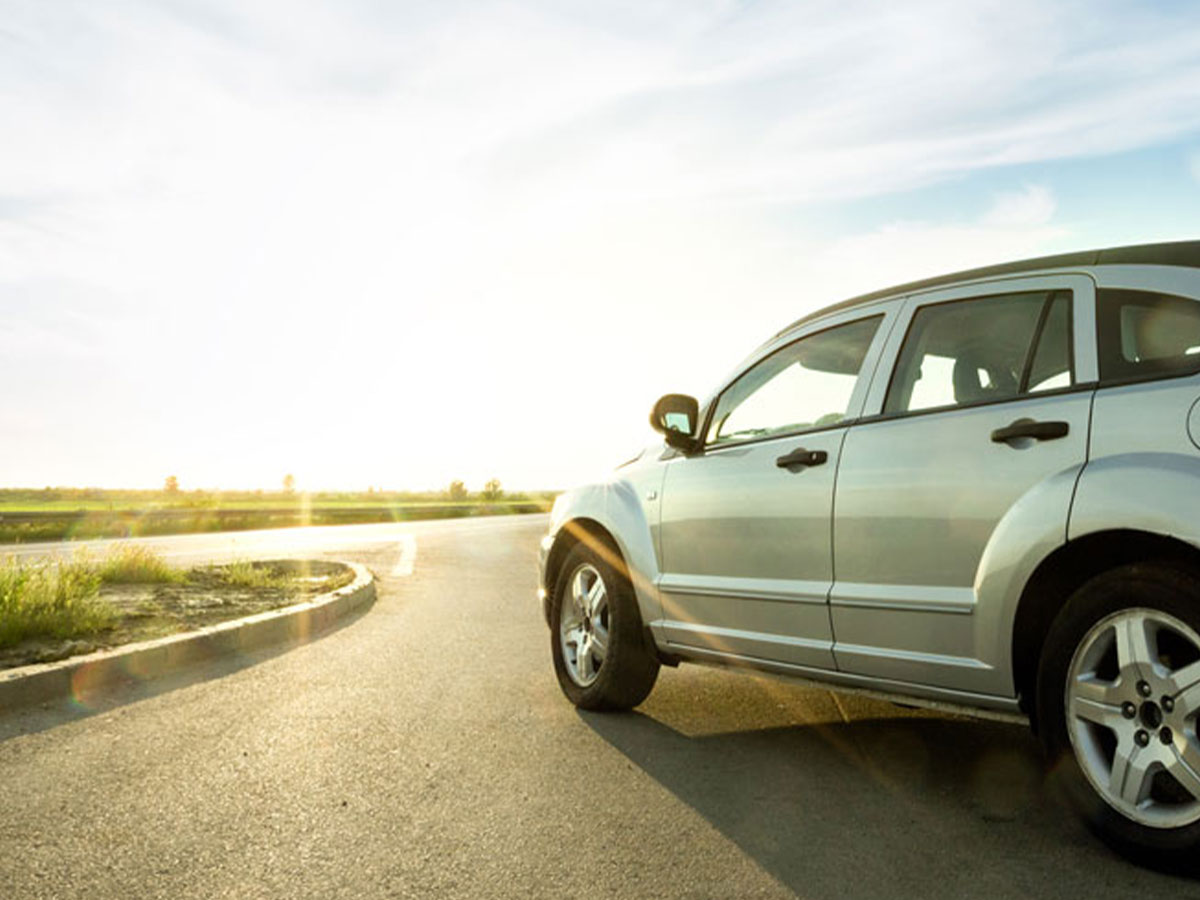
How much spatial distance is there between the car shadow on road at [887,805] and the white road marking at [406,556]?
997 centimetres

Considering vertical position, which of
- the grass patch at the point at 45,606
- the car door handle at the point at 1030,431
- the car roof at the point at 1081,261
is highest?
the car roof at the point at 1081,261

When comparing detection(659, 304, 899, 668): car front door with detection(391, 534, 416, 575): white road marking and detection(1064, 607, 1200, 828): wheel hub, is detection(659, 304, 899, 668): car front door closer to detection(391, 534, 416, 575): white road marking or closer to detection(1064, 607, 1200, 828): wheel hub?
detection(1064, 607, 1200, 828): wheel hub

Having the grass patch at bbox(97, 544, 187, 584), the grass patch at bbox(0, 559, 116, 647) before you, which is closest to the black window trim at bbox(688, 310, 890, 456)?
the grass patch at bbox(0, 559, 116, 647)

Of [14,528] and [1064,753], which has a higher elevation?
[14,528]

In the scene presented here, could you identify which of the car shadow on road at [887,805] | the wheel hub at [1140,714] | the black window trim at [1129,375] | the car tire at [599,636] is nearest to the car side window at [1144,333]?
the black window trim at [1129,375]

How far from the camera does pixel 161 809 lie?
13.6 feet

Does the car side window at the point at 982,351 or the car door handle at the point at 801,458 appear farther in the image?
the car door handle at the point at 801,458

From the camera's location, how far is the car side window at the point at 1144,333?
3488 millimetres

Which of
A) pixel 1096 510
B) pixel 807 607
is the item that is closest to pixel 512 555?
pixel 807 607

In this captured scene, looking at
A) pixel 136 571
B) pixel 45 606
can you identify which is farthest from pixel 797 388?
pixel 136 571

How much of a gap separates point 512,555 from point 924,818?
14.8 m

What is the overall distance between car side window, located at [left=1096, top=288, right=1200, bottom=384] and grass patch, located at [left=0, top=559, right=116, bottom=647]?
690cm

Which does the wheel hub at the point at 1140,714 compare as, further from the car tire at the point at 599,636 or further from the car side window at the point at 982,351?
the car tire at the point at 599,636

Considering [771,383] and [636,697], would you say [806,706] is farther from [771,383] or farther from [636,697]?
[771,383]
